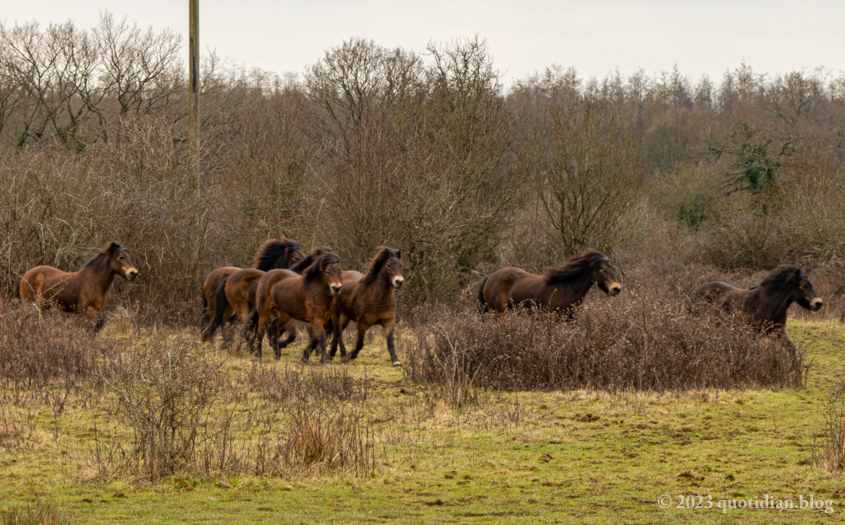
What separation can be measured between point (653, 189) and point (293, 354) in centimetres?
2350

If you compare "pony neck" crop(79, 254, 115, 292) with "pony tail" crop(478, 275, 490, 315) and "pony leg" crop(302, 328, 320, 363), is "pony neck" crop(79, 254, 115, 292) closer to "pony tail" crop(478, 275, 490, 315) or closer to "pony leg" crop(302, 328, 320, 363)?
"pony leg" crop(302, 328, 320, 363)

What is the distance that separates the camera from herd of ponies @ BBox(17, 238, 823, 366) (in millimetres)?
12586

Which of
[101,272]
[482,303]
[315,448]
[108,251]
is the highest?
[108,251]

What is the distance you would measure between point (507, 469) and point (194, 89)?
13.9 m

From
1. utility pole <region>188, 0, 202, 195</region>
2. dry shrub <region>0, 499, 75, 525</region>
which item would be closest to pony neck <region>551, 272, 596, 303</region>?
utility pole <region>188, 0, 202, 195</region>

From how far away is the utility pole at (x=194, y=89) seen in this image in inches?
716

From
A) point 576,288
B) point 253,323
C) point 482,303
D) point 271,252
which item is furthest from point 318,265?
point 576,288

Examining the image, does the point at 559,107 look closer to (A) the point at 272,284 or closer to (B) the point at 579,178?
(B) the point at 579,178

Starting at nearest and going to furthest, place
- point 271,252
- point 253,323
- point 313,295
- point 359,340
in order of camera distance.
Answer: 1. point 313,295
2. point 359,340
3. point 253,323
4. point 271,252

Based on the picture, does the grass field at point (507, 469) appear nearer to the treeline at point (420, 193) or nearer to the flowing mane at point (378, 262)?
the flowing mane at point (378, 262)

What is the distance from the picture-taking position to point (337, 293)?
1227 cm

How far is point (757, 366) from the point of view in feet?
35.5

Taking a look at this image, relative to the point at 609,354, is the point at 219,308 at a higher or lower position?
higher

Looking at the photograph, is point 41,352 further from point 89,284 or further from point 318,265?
point 318,265
